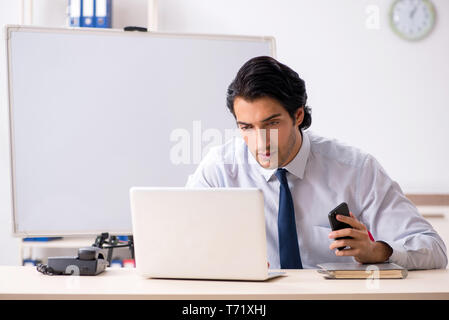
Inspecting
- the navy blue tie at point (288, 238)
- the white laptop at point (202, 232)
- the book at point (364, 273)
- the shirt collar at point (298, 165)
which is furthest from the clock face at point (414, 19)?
the white laptop at point (202, 232)

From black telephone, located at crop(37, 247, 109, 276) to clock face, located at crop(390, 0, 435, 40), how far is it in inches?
114

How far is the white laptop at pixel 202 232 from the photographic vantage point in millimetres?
1268

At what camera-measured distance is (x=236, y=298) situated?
1.17m

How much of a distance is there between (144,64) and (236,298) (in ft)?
5.40

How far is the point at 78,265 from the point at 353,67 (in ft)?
8.84

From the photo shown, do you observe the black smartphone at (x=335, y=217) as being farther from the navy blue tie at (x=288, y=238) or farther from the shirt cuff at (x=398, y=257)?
the navy blue tie at (x=288, y=238)

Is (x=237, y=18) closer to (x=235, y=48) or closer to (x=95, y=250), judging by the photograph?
(x=235, y=48)

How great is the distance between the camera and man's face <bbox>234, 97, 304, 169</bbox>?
170 cm

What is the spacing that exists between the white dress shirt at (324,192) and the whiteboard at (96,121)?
714 millimetres

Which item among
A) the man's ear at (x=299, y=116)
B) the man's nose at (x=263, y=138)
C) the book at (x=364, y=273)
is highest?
the man's ear at (x=299, y=116)

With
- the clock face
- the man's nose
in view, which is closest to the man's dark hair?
the man's nose

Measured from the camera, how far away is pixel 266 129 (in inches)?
67.8

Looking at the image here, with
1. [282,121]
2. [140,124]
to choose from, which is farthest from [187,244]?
[140,124]

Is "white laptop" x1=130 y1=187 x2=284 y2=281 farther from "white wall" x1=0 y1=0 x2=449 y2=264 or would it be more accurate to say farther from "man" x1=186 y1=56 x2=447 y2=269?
"white wall" x1=0 y1=0 x2=449 y2=264
